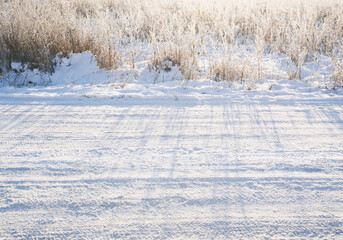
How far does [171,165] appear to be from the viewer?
2061 millimetres

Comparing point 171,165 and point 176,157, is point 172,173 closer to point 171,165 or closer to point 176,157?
point 171,165

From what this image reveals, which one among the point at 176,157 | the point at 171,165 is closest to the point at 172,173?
the point at 171,165

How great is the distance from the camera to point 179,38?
184 inches

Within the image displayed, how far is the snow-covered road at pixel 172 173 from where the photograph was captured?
5.09 feet

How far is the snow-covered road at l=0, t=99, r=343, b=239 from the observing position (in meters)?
1.55

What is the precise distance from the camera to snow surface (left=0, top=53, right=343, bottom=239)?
5.12 feet

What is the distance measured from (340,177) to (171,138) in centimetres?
136

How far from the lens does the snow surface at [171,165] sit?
1562 millimetres

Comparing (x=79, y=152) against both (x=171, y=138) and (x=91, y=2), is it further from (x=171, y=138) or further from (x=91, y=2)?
(x=91, y=2)

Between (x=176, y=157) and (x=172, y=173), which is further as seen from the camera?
(x=176, y=157)

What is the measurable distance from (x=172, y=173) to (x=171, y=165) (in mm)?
101

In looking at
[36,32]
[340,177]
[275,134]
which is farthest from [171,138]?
[36,32]

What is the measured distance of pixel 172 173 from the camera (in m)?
1.97

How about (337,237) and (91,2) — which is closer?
(337,237)
